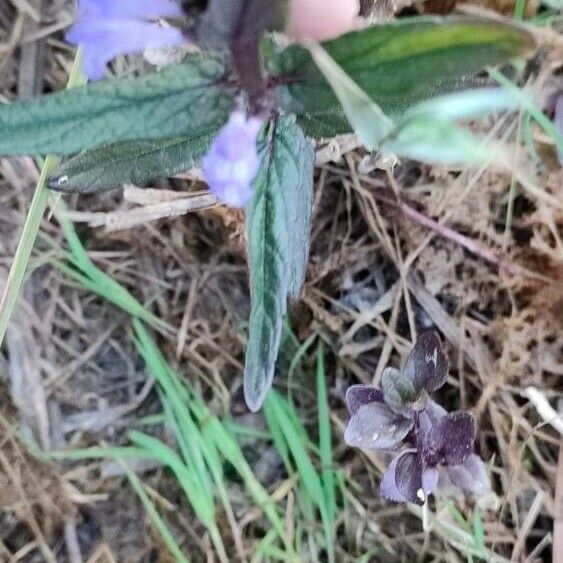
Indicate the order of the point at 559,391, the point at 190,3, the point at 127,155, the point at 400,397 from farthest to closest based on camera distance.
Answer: the point at 559,391, the point at 400,397, the point at 127,155, the point at 190,3

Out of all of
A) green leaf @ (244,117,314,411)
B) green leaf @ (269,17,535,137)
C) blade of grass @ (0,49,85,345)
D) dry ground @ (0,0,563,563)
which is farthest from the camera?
dry ground @ (0,0,563,563)

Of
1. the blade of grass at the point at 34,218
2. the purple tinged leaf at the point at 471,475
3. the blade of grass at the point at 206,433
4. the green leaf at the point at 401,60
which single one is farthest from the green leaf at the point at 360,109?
the blade of grass at the point at 206,433

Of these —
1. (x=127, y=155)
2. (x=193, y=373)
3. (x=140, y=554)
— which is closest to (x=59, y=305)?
(x=193, y=373)

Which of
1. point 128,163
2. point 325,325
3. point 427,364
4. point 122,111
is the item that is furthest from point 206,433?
point 122,111

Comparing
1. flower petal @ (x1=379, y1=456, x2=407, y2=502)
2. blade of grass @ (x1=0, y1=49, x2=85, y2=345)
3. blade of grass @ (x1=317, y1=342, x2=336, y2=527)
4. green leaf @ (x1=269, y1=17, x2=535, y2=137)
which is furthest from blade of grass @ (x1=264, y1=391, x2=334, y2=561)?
green leaf @ (x1=269, y1=17, x2=535, y2=137)

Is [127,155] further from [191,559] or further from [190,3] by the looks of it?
[191,559]

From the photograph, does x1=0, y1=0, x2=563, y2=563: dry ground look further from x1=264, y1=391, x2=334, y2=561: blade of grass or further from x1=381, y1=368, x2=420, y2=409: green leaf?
x1=381, y1=368, x2=420, y2=409: green leaf

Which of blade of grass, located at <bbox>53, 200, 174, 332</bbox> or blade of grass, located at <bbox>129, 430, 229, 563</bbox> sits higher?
blade of grass, located at <bbox>53, 200, 174, 332</bbox>
